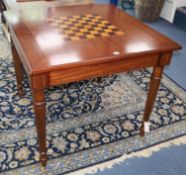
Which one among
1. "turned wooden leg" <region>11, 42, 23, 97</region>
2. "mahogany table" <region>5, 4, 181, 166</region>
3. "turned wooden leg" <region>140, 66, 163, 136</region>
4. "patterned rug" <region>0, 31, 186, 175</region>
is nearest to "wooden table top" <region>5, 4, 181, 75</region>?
"mahogany table" <region>5, 4, 181, 166</region>

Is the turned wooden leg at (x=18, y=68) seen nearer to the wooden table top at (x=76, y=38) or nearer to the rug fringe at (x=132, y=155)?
the wooden table top at (x=76, y=38)

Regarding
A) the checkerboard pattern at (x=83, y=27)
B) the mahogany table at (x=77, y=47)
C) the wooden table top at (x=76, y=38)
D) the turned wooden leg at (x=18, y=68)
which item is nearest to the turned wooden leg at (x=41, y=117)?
the mahogany table at (x=77, y=47)

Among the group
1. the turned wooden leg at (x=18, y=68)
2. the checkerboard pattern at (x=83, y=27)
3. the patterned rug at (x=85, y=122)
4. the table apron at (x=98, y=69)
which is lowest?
the patterned rug at (x=85, y=122)

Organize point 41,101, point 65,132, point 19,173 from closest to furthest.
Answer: point 41,101 < point 19,173 < point 65,132

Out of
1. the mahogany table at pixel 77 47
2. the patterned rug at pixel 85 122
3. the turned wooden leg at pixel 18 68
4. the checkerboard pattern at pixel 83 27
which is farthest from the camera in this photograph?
the turned wooden leg at pixel 18 68

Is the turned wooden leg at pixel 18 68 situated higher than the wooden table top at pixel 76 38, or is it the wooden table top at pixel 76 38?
the wooden table top at pixel 76 38

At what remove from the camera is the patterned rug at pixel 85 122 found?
5.06 feet

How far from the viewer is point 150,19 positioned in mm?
3586

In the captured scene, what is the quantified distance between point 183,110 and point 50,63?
122 cm

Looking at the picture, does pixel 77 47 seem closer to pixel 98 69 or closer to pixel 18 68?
pixel 98 69

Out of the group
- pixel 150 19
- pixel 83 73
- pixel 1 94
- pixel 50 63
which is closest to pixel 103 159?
pixel 83 73

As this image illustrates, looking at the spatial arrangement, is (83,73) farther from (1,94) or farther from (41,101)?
(1,94)

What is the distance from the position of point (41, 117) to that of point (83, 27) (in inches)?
22.3

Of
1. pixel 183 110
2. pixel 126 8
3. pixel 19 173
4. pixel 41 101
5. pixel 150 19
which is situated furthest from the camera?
pixel 126 8
